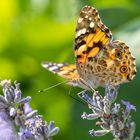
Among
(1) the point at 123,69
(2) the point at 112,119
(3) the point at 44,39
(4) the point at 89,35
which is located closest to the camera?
(2) the point at 112,119

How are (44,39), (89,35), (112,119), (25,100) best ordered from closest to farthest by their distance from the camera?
(112,119)
(25,100)
(89,35)
(44,39)

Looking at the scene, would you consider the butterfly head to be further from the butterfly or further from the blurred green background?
the blurred green background

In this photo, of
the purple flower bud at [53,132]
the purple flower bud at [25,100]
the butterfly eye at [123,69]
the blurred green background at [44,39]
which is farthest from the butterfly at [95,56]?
the blurred green background at [44,39]

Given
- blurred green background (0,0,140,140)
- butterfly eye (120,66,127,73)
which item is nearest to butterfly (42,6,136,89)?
butterfly eye (120,66,127,73)

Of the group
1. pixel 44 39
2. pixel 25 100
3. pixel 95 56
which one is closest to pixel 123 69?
pixel 95 56

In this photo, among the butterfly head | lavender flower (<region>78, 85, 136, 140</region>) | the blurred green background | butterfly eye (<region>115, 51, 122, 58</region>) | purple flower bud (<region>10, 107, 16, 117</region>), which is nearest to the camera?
lavender flower (<region>78, 85, 136, 140</region>)

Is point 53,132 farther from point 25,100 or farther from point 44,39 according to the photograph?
point 44,39
